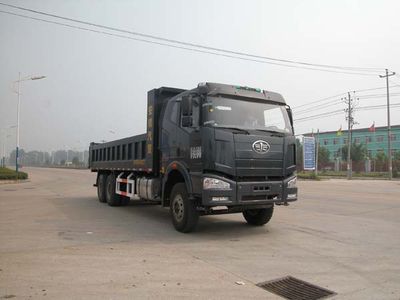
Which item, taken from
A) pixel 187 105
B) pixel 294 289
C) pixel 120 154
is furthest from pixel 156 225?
pixel 294 289

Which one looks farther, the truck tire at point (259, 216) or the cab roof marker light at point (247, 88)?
the truck tire at point (259, 216)

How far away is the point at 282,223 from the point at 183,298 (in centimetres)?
587

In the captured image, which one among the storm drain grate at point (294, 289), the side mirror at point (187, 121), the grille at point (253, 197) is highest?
the side mirror at point (187, 121)

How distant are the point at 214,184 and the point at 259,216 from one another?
2501 mm

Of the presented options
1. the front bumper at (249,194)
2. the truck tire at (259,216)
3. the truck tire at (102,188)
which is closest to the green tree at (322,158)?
the truck tire at (102,188)

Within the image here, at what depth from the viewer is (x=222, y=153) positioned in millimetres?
7441

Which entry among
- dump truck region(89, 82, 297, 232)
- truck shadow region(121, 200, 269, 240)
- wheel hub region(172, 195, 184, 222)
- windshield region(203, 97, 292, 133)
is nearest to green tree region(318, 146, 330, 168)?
truck shadow region(121, 200, 269, 240)

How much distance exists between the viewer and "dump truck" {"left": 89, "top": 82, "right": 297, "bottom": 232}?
746 cm

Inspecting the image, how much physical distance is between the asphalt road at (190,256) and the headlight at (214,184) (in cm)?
106

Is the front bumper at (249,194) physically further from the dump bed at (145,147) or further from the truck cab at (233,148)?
the dump bed at (145,147)

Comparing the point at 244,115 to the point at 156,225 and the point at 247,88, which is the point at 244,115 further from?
the point at 156,225

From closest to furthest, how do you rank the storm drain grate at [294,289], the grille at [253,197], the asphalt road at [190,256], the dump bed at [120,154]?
1. the storm drain grate at [294,289]
2. the asphalt road at [190,256]
3. the grille at [253,197]
4. the dump bed at [120,154]

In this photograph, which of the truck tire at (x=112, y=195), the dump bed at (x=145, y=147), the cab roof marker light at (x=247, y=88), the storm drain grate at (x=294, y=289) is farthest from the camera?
the truck tire at (x=112, y=195)

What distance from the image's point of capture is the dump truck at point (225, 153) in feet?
24.5
